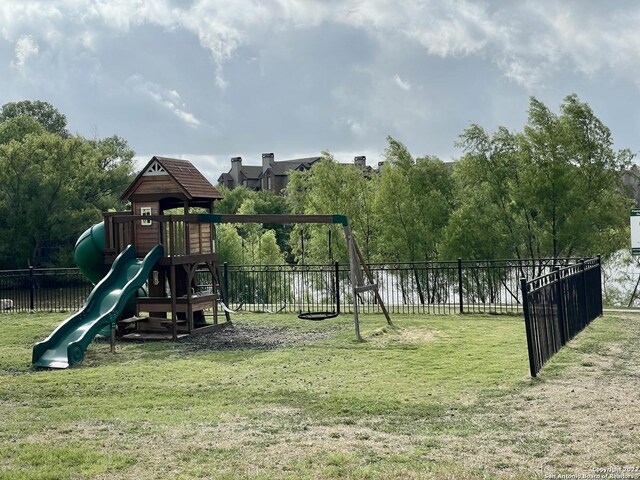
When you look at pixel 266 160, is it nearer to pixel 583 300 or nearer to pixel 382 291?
pixel 382 291

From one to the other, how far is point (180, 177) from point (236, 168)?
75976mm

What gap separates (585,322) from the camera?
45.5 ft

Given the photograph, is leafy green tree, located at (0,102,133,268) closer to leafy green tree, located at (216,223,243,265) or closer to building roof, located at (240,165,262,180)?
leafy green tree, located at (216,223,243,265)

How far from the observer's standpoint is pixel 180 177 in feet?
54.5

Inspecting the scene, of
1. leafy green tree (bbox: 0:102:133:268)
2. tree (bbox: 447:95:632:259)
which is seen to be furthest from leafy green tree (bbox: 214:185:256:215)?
tree (bbox: 447:95:632:259)

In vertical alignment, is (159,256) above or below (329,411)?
above

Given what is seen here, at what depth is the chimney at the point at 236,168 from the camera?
3597 inches

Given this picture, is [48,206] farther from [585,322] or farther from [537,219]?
[585,322]

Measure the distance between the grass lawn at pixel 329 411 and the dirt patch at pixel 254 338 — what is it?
205mm

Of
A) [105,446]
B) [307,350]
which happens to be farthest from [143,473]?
[307,350]

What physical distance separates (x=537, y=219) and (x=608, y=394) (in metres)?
29.6

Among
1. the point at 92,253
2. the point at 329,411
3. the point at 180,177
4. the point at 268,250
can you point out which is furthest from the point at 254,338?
the point at 268,250

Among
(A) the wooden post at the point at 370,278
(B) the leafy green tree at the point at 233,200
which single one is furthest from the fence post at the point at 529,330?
(B) the leafy green tree at the point at 233,200

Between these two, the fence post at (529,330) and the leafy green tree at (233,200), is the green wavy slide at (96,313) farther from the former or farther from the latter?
Answer: the leafy green tree at (233,200)
